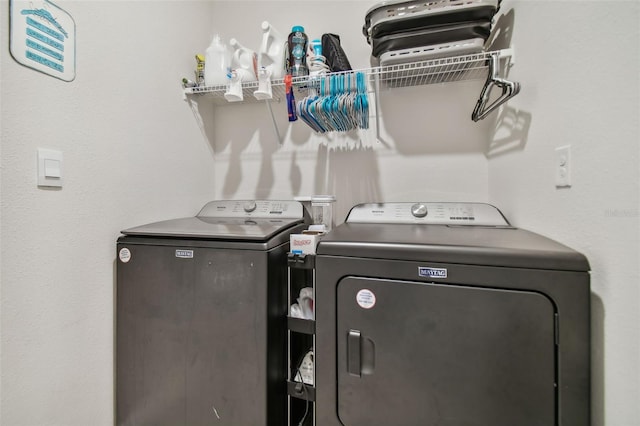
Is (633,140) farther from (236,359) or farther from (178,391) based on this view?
(178,391)

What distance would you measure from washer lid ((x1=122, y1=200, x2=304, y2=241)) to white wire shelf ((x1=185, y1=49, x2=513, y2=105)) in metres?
0.67

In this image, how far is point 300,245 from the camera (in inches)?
39.4

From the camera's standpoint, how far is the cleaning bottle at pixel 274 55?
1412 millimetres

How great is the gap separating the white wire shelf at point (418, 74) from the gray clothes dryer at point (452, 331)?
32.0 inches

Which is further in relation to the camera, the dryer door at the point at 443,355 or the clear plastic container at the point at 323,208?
the clear plastic container at the point at 323,208

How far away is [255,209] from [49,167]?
2.89 feet

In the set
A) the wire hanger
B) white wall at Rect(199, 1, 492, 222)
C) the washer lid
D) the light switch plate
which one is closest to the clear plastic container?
the washer lid

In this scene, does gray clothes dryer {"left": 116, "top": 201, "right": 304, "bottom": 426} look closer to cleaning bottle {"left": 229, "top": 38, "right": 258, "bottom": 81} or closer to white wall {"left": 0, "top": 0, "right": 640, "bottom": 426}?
white wall {"left": 0, "top": 0, "right": 640, "bottom": 426}

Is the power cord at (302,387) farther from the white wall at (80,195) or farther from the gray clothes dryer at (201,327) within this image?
the white wall at (80,195)

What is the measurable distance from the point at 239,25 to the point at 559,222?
217 cm

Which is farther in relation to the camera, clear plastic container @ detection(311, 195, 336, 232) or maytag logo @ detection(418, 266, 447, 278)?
clear plastic container @ detection(311, 195, 336, 232)

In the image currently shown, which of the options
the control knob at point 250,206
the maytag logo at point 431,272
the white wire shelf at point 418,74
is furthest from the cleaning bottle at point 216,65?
the maytag logo at point 431,272

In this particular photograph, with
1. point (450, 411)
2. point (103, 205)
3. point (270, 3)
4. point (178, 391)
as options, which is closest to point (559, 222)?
point (450, 411)

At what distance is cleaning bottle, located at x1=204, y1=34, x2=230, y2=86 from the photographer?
148 centimetres
